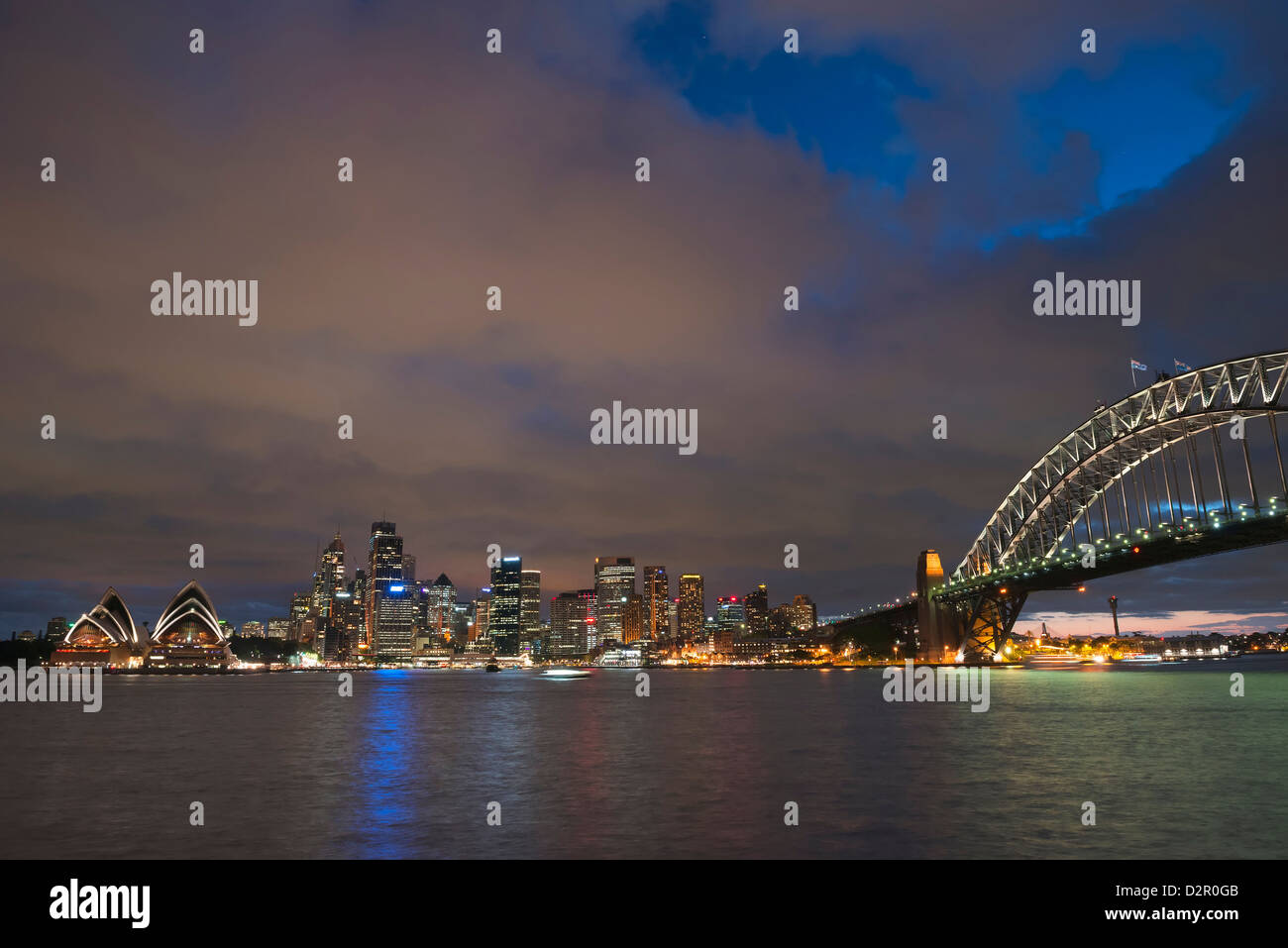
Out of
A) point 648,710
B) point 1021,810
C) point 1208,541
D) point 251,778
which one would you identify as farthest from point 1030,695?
point 251,778

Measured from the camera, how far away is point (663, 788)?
3228 centimetres

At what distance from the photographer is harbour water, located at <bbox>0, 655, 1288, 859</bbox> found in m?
22.8

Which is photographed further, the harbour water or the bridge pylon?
the bridge pylon

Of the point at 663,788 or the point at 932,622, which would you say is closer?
the point at 663,788

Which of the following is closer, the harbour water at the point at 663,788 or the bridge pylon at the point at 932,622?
the harbour water at the point at 663,788

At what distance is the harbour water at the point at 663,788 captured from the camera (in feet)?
74.8
